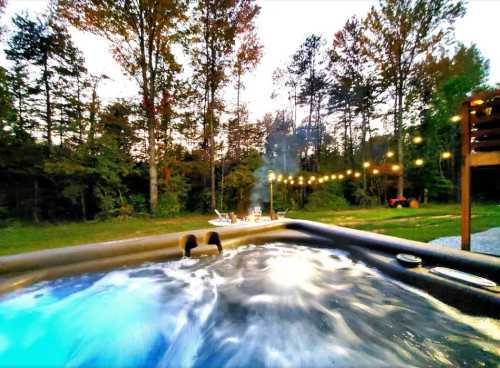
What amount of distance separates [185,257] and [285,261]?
105 cm

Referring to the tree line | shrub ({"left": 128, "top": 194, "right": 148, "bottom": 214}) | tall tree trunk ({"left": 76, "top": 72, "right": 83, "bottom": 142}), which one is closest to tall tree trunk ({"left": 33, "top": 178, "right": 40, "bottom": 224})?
the tree line

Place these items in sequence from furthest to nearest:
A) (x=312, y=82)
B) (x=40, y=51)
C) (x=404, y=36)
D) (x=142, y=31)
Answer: (x=312, y=82)
(x=404, y=36)
(x=40, y=51)
(x=142, y=31)

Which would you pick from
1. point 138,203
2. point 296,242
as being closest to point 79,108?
point 138,203

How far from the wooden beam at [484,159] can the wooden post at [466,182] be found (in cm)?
4

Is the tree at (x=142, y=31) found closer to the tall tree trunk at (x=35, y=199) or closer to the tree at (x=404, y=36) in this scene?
the tall tree trunk at (x=35, y=199)

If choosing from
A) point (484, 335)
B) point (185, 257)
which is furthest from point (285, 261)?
point (484, 335)

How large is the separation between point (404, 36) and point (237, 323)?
1099 centimetres

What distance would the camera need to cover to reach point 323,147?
1242 cm

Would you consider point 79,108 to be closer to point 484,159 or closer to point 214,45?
point 214,45

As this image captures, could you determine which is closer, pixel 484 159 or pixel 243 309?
pixel 243 309

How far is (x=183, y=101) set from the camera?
25.8 feet

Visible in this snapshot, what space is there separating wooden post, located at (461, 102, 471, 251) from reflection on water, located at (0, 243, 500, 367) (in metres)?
1.28

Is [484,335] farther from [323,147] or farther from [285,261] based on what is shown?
[323,147]

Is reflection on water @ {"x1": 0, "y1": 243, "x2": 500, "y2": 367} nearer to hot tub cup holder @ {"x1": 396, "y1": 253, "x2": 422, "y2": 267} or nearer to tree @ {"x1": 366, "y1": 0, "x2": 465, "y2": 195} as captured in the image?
hot tub cup holder @ {"x1": 396, "y1": 253, "x2": 422, "y2": 267}
